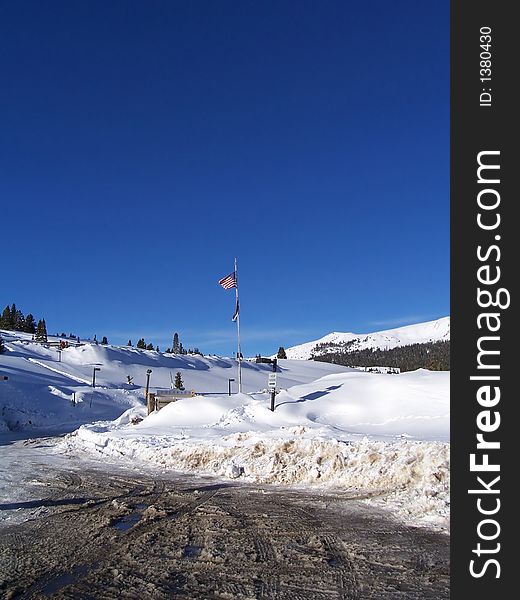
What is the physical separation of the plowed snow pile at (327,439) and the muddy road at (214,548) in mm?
1064

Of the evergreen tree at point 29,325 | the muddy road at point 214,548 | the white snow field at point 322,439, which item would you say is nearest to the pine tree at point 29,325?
the evergreen tree at point 29,325

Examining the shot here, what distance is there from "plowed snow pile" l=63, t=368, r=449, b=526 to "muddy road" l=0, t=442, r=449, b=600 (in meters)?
1.06

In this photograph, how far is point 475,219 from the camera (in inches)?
206

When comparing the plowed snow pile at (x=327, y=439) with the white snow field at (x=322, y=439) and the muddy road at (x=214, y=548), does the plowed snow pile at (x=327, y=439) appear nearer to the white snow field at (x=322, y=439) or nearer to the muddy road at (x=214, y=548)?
the white snow field at (x=322, y=439)

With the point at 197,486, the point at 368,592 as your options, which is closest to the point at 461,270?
the point at 368,592

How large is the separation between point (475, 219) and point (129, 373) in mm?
88744

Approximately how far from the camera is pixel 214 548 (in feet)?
21.2

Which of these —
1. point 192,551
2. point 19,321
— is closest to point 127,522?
point 192,551

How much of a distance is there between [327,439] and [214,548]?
627 cm

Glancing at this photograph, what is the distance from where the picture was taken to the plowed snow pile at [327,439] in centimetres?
990

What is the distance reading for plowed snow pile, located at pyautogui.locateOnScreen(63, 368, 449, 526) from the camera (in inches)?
390

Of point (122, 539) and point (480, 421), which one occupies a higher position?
point (480, 421)

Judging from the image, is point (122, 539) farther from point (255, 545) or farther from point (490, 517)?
point (490, 517)

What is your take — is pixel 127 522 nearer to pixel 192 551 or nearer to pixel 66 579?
pixel 192 551
